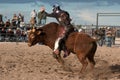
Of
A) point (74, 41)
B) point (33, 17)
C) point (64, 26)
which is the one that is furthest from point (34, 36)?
point (33, 17)

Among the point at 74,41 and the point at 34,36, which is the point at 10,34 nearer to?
the point at 34,36

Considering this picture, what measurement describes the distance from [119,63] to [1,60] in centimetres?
380

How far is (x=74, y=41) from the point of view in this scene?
9984mm

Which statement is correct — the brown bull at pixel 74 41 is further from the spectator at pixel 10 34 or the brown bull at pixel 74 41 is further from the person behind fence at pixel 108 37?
the person behind fence at pixel 108 37

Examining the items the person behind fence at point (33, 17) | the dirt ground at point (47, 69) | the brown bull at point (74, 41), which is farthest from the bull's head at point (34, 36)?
the person behind fence at point (33, 17)

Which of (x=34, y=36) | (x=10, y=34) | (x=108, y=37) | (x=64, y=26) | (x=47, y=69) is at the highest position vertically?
(x=64, y=26)

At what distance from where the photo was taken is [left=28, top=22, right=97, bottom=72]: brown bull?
9828 mm

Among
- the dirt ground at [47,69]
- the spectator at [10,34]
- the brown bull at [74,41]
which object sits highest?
the brown bull at [74,41]

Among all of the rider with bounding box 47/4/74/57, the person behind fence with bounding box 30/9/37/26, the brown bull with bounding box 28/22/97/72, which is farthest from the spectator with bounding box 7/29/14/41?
the rider with bounding box 47/4/74/57

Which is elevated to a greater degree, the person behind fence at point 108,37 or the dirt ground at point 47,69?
the dirt ground at point 47,69

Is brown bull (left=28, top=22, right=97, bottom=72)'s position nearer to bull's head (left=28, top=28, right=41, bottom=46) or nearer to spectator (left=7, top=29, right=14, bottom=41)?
bull's head (left=28, top=28, right=41, bottom=46)

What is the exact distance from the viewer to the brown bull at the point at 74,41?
9.83m

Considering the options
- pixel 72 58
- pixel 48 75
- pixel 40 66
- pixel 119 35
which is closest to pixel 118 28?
pixel 119 35

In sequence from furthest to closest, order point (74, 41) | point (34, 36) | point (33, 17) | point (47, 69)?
point (33, 17), point (34, 36), point (47, 69), point (74, 41)
